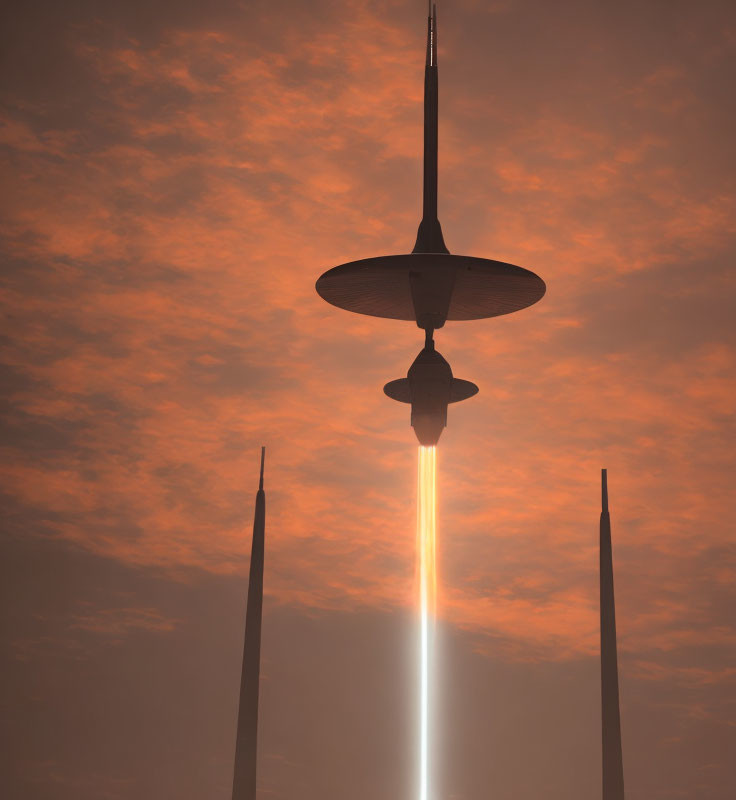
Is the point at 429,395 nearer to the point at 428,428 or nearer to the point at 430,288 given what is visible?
the point at 428,428

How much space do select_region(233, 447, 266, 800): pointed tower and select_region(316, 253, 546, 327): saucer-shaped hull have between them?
8.64ft

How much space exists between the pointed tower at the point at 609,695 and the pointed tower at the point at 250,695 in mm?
2234

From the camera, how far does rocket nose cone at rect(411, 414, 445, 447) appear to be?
5921 mm

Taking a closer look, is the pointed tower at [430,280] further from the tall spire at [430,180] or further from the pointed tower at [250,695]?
the pointed tower at [250,695]

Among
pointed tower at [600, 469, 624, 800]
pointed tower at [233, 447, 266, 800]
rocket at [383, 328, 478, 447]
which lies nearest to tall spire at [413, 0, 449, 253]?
rocket at [383, 328, 478, 447]

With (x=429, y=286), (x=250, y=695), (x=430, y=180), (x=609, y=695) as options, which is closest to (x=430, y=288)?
(x=429, y=286)

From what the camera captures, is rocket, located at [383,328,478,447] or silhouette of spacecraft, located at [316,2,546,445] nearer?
silhouette of spacecraft, located at [316,2,546,445]

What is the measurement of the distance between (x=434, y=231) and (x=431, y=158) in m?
0.35

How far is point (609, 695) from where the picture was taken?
327 inches

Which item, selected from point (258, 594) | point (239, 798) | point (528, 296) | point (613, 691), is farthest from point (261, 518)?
point (528, 296)

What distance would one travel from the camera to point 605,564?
8461 millimetres

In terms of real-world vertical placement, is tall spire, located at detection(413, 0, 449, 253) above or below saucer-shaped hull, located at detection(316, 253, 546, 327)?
above

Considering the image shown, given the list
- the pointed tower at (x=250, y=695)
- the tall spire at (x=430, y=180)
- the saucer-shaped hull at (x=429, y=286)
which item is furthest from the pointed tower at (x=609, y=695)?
the tall spire at (x=430, y=180)

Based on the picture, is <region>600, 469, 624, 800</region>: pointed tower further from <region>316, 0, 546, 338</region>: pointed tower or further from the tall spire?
the tall spire
